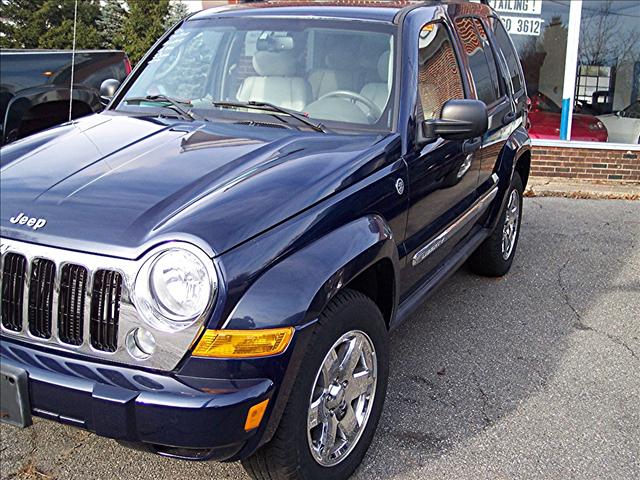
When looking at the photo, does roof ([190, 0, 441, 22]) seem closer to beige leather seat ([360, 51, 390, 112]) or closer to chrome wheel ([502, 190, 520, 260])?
beige leather seat ([360, 51, 390, 112])

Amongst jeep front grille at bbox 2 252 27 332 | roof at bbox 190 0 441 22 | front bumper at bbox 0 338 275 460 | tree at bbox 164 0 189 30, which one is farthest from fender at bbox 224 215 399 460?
tree at bbox 164 0 189 30

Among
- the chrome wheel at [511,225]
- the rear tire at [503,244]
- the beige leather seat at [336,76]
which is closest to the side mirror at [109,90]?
the beige leather seat at [336,76]

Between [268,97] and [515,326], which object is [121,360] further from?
[515,326]

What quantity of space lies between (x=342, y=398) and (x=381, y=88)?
1.55 m

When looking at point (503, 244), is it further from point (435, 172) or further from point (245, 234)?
point (245, 234)

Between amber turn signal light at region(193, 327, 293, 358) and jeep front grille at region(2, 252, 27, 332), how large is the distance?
67 cm

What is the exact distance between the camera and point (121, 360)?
7.50ft

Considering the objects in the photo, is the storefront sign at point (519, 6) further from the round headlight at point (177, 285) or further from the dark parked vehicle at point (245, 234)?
the round headlight at point (177, 285)

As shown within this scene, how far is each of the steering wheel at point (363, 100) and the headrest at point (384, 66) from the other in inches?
5.6

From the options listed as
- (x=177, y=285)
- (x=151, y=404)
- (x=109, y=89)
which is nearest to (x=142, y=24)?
(x=109, y=89)

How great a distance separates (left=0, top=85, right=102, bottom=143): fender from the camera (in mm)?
5723

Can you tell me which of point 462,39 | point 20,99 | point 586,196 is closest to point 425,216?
point 462,39

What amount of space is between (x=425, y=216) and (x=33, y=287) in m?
1.90

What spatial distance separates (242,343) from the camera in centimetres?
227
